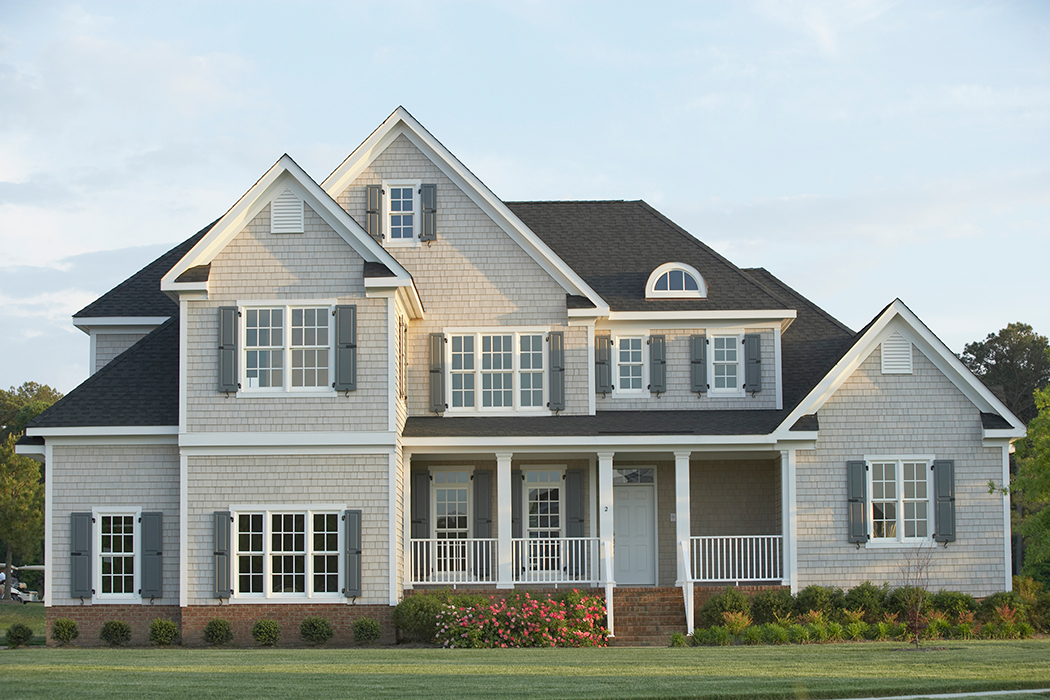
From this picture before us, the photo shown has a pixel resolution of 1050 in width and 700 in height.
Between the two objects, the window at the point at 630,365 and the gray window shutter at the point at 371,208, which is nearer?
the gray window shutter at the point at 371,208

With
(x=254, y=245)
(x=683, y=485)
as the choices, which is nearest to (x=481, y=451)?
(x=683, y=485)

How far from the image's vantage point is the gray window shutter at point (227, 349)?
21.3 metres

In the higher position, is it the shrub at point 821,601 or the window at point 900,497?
the window at point 900,497

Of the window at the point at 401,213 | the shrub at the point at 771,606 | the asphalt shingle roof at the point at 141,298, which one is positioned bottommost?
the shrub at the point at 771,606

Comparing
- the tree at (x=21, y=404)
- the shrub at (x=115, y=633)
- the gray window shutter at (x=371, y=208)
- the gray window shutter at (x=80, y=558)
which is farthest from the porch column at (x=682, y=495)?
the tree at (x=21, y=404)

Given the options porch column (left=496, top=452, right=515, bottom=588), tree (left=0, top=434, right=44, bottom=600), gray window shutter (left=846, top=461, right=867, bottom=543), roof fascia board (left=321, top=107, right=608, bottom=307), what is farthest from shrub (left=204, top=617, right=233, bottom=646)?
tree (left=0, top=434, right=44, bottom=600)

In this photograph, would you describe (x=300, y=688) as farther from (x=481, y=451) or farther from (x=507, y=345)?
(x=507, y=345)

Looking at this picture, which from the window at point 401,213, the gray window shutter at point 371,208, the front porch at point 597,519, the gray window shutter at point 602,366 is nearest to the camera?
the front porch at point 597,519

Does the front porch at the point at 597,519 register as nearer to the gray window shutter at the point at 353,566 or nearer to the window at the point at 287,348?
the gray window shutter at the point at 353,566

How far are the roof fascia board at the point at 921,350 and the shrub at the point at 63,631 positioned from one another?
46.5 feet

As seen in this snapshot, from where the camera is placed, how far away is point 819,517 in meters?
23.0

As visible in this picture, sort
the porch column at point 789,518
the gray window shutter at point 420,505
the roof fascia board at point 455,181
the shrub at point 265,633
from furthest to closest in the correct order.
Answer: the roof fascia board at point 455,181 < the gray window shutter at point 420,505 < the porch column at point 789,518 < the shrub at point 265,633

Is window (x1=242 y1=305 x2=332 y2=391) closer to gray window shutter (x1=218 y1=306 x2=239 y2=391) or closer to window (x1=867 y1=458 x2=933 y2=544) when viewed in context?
gray window shutter (x1=218 y1=306 x2=239 y2=391)

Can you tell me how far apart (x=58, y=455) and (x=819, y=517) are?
15155 millimetres
